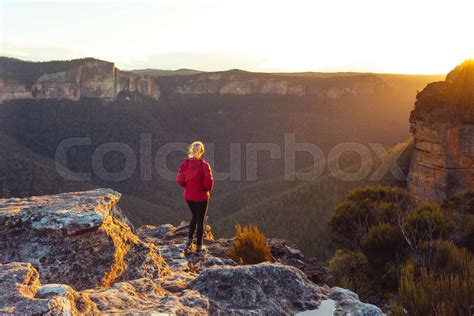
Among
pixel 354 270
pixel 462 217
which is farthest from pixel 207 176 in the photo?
pixel 462 217

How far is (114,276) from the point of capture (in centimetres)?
463

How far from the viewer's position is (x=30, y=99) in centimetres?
7469

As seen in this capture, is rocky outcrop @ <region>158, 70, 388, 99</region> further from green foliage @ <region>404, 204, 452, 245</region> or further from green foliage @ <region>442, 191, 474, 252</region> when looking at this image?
green foliage @ <region>404, 204, 452, 245</region>

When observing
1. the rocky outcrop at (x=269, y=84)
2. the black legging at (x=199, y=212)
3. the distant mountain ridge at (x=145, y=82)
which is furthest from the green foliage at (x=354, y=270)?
the rocky outcrop at (x=269, y=84)

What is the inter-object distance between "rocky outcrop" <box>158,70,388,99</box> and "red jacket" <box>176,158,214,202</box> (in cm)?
8905

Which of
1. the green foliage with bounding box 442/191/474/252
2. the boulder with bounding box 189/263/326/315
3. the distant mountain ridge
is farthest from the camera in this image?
the distant mountain ridge

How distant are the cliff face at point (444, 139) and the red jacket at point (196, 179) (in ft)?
62.2

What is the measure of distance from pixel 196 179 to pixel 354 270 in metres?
4.24

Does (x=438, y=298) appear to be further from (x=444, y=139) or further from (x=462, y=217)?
(x=444, y=139)

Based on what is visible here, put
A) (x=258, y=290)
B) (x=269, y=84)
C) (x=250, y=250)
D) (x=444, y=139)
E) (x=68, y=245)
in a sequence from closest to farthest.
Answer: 1. (x=258, y=290)
2. (x=68, y=245)
3. (x=250, y=250)
4. (x=444, y=139)
5. (x=269, y=84)

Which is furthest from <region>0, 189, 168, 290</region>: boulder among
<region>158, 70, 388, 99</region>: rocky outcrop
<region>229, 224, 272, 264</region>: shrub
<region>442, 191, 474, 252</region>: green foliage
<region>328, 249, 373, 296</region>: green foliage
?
<region>158, 70, 388, 99</region>: rocky outcrop

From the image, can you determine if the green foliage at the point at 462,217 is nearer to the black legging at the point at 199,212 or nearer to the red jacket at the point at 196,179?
the black legging at the point at 199,212

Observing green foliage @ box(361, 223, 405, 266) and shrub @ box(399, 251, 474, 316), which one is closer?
shrub @ box(399, 251, 474, 316)

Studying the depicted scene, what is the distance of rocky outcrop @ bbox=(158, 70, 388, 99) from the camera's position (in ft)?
308
